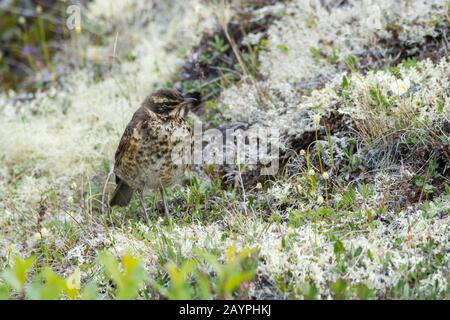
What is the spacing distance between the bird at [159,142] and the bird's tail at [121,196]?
1.33ft

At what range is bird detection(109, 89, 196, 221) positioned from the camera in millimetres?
6004

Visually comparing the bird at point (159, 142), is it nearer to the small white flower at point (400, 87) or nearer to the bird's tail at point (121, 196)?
the bird's tail at point (121, 196)

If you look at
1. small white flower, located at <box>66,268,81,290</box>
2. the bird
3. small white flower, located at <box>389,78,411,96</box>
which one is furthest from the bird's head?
small white flower, located at <box>66,268,81,290</box>

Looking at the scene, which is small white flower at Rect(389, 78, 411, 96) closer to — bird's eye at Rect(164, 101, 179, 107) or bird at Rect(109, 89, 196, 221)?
bird at Rect(109, 89, 196, 221)

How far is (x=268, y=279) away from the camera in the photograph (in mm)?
4191

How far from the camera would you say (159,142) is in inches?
236

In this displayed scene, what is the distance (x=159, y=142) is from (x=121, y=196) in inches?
34.3

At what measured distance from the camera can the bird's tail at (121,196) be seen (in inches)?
257

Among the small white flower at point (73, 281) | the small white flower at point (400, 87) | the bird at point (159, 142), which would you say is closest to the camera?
the small white flower at point (73, 281)

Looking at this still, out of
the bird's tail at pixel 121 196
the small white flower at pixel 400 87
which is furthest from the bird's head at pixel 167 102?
the small white flower at pixel 400 87

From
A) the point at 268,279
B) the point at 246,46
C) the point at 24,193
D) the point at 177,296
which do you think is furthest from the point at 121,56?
the point at 177,296

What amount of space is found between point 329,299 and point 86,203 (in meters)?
3.17

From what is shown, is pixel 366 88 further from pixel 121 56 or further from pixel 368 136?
pixel 121 56

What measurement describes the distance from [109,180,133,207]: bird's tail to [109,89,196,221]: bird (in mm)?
404
